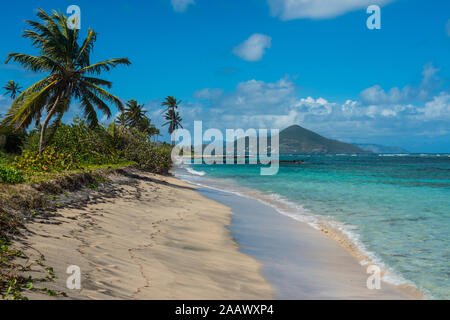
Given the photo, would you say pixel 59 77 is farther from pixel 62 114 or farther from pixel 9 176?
pixel 9 176

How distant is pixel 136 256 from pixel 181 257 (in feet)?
3.28

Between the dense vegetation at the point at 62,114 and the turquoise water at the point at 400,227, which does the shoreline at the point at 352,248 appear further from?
the dense vegetation at the point at 62,114

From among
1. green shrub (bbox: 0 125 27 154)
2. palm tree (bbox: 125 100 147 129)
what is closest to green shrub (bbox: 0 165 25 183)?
green shrub (bbox: 0 125 27 154)

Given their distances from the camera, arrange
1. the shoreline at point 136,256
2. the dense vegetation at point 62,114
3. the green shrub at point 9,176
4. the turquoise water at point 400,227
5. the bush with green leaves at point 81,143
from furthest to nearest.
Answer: the bush with green leaves at point 81,143 < the dense vegetation at point 62,114 < the green shrub at point 9,176 < the turquoise water at point 400,227 < the shoreline at point 136,256

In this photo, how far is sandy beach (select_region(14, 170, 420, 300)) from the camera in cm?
473

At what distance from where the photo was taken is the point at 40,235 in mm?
5539

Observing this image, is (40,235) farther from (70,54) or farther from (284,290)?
(70,54)

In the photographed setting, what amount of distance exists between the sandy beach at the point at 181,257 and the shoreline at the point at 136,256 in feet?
0.05

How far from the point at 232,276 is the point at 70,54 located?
18931 millimetres

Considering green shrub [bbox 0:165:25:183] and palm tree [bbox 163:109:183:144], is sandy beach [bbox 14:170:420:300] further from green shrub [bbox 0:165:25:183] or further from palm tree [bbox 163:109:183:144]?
palm tree [bbox 163:109:183:144]

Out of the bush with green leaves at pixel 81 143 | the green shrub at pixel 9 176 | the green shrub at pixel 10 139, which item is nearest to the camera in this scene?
the green shrub at pixel 9 176

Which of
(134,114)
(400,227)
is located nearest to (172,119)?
(134,114)

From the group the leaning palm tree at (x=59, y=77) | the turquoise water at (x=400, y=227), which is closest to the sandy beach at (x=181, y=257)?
the turquoise water at (x=400, y=227)

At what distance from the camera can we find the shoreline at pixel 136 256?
4484mm
